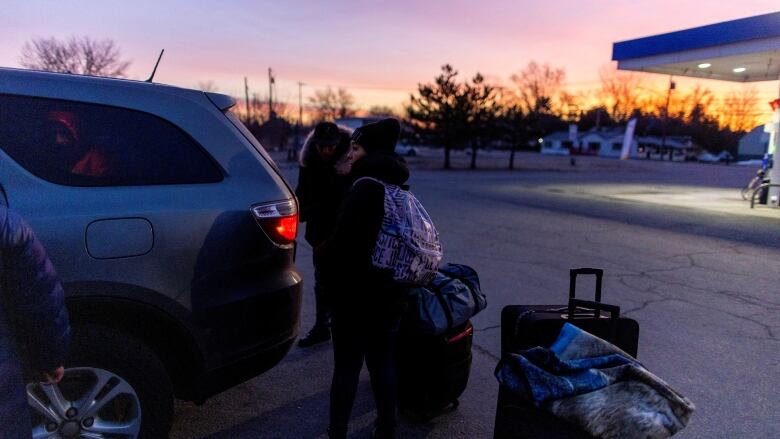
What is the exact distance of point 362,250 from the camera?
2340 mm

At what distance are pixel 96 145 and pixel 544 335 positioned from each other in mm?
2318

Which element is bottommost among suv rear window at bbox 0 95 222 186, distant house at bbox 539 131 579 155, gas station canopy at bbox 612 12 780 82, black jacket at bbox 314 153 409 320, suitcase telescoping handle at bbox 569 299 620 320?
distant house at bbox 539 131 579 155

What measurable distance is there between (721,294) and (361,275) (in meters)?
5.44

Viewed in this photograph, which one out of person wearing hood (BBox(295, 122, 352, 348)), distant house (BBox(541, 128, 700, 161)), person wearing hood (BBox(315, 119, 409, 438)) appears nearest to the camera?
person wearing hood (BBox(315, 119, 409, 438))

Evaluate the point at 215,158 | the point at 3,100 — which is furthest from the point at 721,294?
the point at 3,100

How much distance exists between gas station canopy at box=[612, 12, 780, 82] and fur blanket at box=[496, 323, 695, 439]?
566 inches

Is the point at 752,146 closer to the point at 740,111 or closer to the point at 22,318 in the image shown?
the point at 740,111

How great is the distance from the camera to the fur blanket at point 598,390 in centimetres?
195

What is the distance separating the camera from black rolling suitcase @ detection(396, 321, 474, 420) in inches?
117

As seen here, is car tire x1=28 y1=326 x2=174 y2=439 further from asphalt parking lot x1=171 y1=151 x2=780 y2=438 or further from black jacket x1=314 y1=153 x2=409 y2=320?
black jacket x1=314 y1=153 x2=409 y2=320

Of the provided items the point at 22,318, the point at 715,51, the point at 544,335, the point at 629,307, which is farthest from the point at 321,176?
the point at 715,51

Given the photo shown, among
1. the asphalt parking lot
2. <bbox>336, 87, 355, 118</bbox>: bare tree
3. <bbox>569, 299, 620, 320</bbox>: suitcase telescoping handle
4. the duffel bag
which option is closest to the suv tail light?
the duffel bag

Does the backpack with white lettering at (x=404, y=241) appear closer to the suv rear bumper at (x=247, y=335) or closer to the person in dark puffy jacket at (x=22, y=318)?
the suv rear bumper at (x=247, y=335)

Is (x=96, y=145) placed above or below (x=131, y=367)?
above
